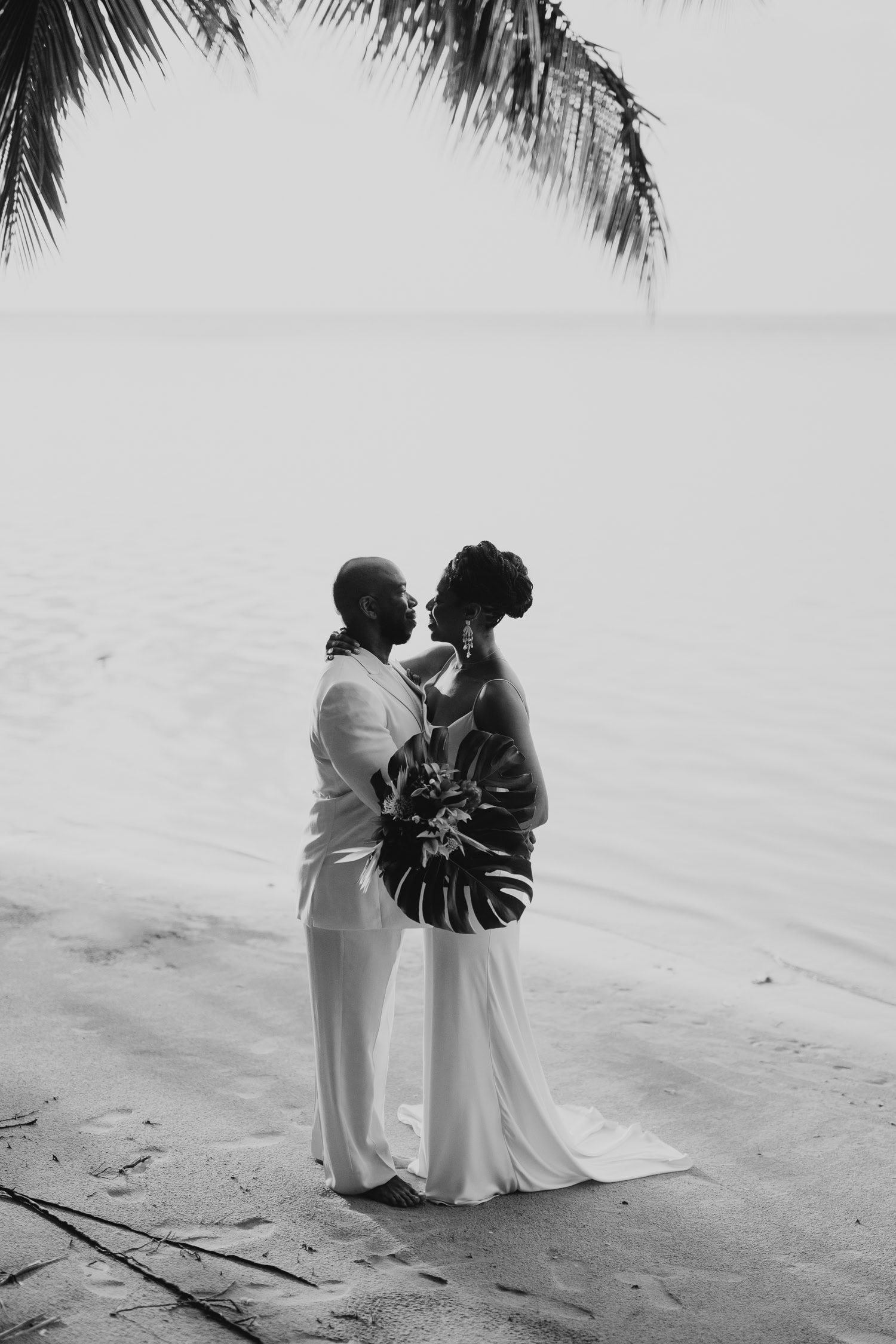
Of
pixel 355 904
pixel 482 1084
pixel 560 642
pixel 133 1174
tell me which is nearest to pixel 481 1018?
pixel 482 1084

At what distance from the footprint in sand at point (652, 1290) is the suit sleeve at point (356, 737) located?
1.48m

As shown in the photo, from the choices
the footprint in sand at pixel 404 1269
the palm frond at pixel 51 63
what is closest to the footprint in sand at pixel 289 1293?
the footprint in sand at pixel 404 1269

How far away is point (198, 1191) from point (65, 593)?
16.1 metres

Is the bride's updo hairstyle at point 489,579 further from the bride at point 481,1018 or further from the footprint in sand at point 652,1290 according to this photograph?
the footprint in sand at point 652,1290

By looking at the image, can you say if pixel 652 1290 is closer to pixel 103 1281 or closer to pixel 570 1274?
pixel 570 1274

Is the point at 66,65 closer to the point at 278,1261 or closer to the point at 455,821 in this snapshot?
the point at 455,821

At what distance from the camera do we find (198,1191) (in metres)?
3.94

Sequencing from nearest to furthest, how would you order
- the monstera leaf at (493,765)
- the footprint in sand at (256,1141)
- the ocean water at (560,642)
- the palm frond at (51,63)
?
the monstera leaf at (493,765) → the footprint in sand at (256,1141) → the palm frond at (51,63) → the ocean water at (560,642)

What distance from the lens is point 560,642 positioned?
1667cm

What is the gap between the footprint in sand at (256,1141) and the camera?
428 cm

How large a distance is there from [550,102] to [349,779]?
4.69 metres

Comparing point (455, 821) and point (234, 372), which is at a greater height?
point (234, 372)

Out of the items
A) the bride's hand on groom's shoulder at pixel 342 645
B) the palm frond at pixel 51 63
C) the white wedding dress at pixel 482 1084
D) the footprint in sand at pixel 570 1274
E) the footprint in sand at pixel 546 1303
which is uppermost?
the palm frond at pixel 51 63

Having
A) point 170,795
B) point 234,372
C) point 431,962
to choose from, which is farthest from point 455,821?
point 234,372
